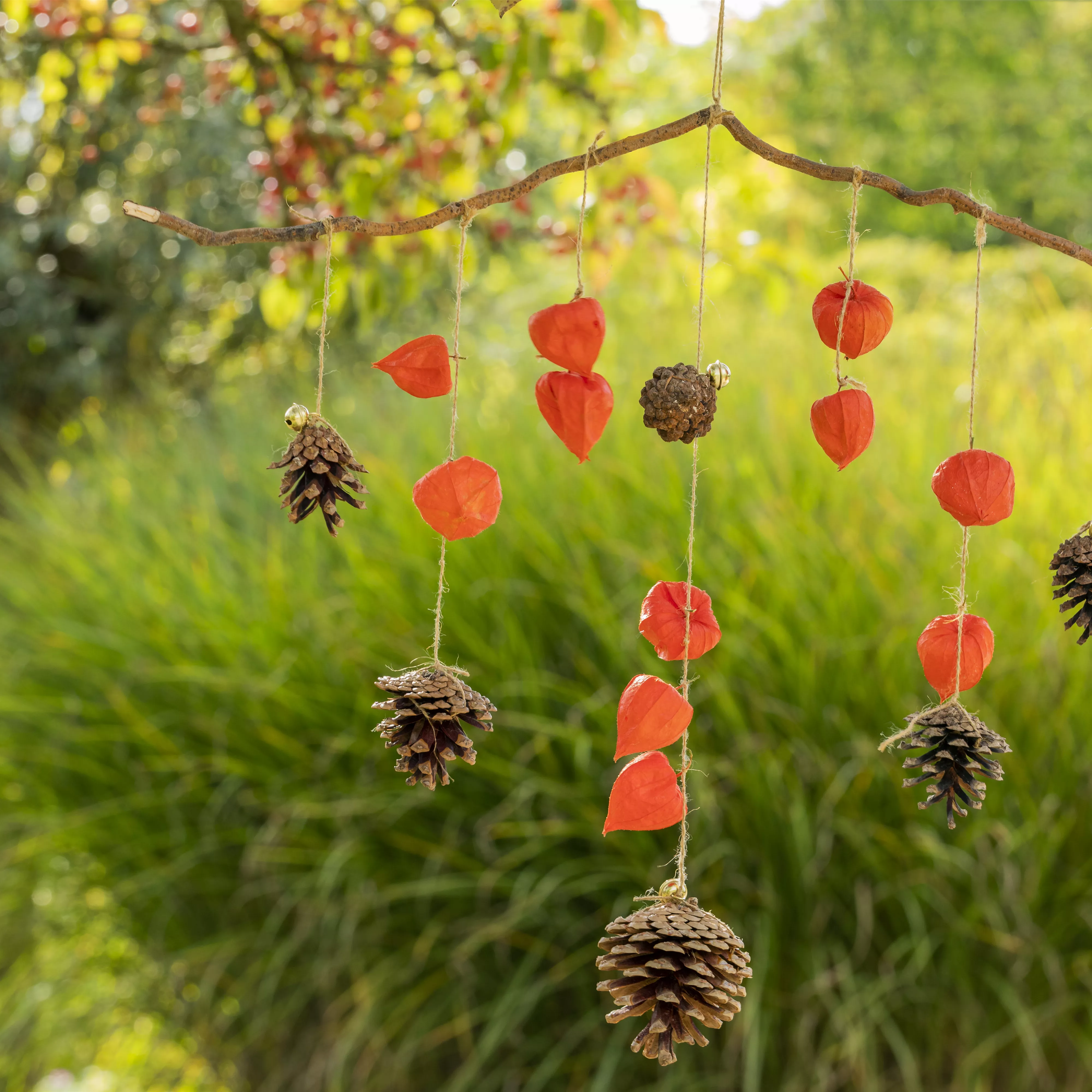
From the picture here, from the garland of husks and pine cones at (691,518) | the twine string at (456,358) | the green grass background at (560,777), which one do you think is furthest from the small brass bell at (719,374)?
the green grass background at (560,777)

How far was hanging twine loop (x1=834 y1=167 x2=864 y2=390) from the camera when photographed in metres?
0.42

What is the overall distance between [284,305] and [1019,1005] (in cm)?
132

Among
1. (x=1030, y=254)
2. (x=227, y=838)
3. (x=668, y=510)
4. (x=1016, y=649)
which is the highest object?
(x=1030, y=254)

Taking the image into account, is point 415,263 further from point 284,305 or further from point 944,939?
point 944,939

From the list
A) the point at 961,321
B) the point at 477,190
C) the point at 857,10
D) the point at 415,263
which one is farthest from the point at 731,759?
the point at 857,10

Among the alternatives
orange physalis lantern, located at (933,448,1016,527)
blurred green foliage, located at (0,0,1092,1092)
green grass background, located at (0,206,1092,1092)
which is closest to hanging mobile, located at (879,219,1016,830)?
orange physalis lantern, located at (933,448,1016,527)

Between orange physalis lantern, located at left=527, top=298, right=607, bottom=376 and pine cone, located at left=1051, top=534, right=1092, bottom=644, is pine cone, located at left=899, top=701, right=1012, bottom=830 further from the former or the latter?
orange physalis lantern, located at left=527, top=298, right=607, bottom=376

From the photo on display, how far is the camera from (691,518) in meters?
0.45

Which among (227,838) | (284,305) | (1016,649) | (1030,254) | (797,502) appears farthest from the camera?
(1030,254)

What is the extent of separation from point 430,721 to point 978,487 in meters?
0.24

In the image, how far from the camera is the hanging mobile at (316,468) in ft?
1.44

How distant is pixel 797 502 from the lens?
2.08 metres

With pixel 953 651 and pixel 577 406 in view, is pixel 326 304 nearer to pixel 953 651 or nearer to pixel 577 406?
pixel 577 406

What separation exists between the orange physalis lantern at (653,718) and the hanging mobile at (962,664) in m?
0.08
